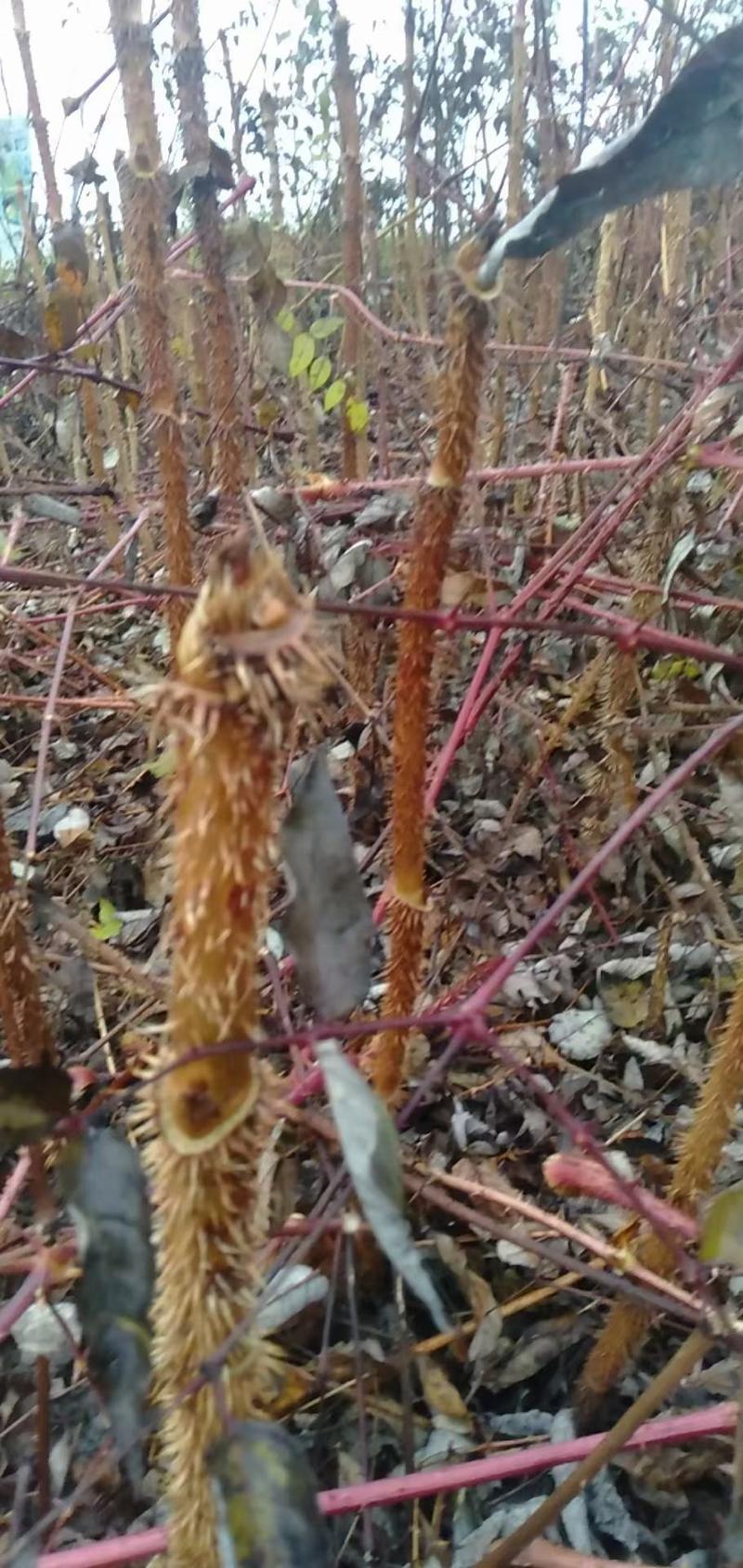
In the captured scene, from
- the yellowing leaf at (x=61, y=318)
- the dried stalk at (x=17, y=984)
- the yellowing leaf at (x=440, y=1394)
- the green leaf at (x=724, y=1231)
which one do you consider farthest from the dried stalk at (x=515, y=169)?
the green leaf at (x=724, y=1231)

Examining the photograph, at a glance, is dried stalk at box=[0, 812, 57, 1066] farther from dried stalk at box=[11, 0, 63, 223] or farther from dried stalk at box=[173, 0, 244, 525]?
dried stalk at box=[11, 0, 63, 223]

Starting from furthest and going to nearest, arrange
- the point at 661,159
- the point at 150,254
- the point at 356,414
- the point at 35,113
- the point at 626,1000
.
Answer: the point at 35,113 → the point at 356,414 → the point at 626,1000 → the point at 150,254 → the point at 661,159

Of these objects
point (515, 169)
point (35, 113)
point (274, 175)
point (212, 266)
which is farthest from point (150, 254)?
point (274, 175)

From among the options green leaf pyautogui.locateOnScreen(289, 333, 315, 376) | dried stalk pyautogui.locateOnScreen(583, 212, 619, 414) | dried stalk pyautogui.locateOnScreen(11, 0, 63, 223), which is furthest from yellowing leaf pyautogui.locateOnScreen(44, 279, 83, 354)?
dried stalk pyautogui.locateOnScreen(11, 0, 63, 223)

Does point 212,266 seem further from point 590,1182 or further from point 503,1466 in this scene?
point 503,1466

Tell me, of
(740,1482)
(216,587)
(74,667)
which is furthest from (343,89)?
(740,1482)

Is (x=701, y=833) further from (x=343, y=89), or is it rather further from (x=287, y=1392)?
(x=343, y=89)

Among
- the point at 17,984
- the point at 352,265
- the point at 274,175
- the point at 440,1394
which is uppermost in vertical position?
the point at 274,175
